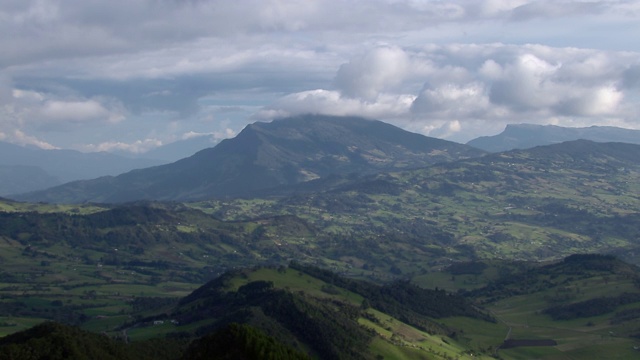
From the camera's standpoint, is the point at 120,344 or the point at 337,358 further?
the point at 337,358

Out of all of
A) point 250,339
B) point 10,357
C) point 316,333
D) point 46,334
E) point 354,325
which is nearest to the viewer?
point 250,339

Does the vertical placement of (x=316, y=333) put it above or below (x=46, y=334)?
below

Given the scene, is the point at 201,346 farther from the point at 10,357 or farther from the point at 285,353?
the point at 10,357

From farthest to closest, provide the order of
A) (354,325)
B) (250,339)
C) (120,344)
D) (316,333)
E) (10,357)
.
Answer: (354,325) → (316,333) → (120,344) → (10,357) → (250,339)

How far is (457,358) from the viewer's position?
19862 centimetres

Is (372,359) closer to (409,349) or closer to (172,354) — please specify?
(409,349)

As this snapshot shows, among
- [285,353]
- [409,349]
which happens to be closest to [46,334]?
[285,353]

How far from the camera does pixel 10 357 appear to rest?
4405 inches

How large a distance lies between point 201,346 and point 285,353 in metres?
12.3

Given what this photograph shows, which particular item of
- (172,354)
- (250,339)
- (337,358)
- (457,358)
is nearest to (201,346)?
(250,339)

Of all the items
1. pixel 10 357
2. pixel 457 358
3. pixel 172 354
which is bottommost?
pixel 457 358

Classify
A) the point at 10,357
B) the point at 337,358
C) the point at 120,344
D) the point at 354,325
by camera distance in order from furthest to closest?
the point at 354,325
the point at 337,358
the point at 120,344
the point at 10,357

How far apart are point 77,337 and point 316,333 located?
7009 centimetres

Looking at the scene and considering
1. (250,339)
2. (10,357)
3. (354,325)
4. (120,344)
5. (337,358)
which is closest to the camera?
(250,339)
